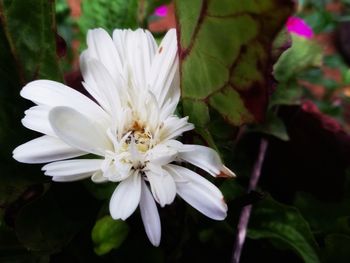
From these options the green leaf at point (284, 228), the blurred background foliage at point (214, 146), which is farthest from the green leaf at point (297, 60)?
the green leaf at point (284, 228)

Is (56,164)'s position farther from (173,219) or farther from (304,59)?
(304,59)

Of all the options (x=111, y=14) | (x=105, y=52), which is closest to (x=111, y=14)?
(x=111, y=14)

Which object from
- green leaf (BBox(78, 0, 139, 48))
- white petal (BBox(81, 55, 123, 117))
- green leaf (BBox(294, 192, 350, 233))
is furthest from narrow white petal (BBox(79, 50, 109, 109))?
green leaf (BBox(294, 192, 350, 233))

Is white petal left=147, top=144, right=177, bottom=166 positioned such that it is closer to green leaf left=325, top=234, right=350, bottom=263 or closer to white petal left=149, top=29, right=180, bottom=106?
white petal left=149, top=29, right=180, bottom=106

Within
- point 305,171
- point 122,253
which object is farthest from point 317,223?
point 122,253

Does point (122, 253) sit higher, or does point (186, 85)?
point (186, 85)
